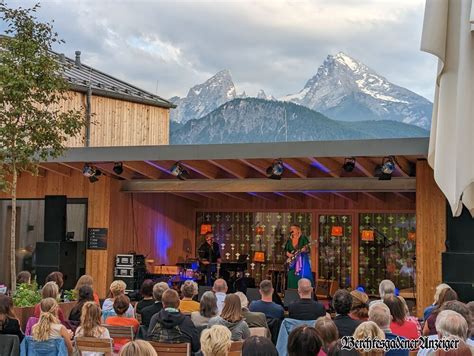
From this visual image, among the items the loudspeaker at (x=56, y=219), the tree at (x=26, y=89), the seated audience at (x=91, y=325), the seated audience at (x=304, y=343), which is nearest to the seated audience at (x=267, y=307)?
the seated audience at (x=91, y=325)

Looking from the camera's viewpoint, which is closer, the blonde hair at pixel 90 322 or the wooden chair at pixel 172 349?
the wooden chair at pixel 172 349

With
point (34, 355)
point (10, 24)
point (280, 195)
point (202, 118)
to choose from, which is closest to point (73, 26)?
point (202, 118)

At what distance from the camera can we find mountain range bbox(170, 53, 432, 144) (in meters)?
54.9

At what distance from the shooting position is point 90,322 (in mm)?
5195

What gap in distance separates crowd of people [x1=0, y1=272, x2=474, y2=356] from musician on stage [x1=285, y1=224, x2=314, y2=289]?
548cm

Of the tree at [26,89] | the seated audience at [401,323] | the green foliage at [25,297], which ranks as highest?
the tree at [26,89]

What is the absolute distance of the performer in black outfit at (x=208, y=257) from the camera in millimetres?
13930

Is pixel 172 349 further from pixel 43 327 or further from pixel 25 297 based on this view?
A: pixel 25 297

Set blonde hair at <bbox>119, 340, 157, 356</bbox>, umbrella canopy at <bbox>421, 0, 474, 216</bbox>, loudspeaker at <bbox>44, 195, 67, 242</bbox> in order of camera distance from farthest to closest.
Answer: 1. loudspeaker at <bbox>44, 195, 67, 242</bbox>
2. umbrella canopy at <bbox>421, 0, 474, 216</bbox>
3. blonde hair at <bbox>119, 340, 157, 356</bbox>

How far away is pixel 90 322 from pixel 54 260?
6.71 m

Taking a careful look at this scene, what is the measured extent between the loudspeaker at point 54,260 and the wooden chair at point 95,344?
6695mm

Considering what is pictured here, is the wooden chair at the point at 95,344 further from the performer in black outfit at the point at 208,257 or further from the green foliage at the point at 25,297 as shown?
the performer in black outfit at the point at 208,257

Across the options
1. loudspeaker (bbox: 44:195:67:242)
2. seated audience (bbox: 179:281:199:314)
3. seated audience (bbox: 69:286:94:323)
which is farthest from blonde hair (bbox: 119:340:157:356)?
loudspeaker (bbox: 44:195:67:242)

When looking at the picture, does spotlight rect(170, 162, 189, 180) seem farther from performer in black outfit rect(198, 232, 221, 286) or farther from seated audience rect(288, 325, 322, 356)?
seated audience rect(288, 325, 322, 356)
